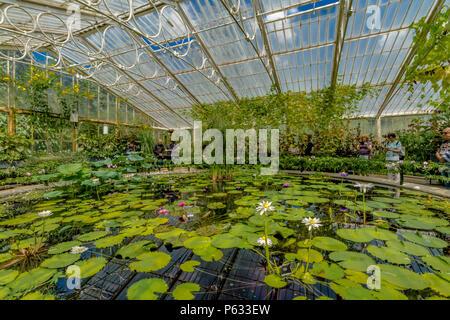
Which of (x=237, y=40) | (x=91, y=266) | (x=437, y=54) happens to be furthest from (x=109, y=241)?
(x=237, y=40)

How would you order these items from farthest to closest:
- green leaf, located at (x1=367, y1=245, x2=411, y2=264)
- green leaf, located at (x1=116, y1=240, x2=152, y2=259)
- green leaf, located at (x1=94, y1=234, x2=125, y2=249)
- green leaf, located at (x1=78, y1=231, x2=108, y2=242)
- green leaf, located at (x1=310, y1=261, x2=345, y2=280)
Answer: green leaf, located at (x1=78, y1=231, x2=108, y2=242) < green leaf, located at (x1=94, y1=234, x2=125, y2=249) < green leaf, located at (x1=116, y1=240, x2=152, y2=259) < green leaf, located at (x1=367, y1=245, x2=411, y2=264) < green leaf, located at (x1=310, y1=261, x2=345, y2=280)

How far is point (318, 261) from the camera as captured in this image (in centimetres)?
102

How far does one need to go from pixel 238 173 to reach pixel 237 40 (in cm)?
656

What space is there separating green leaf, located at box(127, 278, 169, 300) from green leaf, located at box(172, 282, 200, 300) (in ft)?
0.17

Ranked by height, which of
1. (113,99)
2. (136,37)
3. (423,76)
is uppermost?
(136,37)

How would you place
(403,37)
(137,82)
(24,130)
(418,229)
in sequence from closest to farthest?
1. (418,229)
2. (403,37)
3. (24,130)
4. (137,82)

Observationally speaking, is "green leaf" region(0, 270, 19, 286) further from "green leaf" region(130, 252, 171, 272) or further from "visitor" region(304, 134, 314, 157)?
"visitor" region(304, 134, 314, 157)

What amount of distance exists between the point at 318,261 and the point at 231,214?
90 cm

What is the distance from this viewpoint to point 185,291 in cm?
83

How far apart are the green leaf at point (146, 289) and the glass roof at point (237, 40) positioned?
5.94 metres

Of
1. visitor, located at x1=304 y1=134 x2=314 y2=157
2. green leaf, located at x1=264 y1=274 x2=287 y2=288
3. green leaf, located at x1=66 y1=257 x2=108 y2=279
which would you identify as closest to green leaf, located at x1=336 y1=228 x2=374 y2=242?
green leaf, located at x1=264 y1=274 x2=287 y2=288

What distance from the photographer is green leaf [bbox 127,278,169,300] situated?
80 cm

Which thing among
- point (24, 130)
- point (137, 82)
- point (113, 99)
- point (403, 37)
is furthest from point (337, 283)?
point (113, 99)
